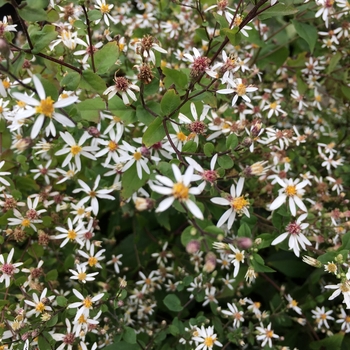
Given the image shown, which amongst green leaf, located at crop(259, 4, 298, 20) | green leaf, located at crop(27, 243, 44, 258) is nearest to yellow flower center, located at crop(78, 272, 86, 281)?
green leaf, located at crop(27, 243, 44, 258)

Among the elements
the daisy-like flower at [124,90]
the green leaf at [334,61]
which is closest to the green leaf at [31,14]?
the daisy-like flower at [124,90]

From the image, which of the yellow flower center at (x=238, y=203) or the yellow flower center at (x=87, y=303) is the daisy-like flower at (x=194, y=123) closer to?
the yellow flower center at (x=238, y=203)

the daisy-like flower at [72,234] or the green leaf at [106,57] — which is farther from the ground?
the green leaf at [106,57]

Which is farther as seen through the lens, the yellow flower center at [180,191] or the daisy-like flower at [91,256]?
the daisy-like flower at [91,256]

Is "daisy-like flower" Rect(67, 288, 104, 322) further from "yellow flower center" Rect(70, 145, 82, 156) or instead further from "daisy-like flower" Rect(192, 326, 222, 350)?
"yellow flower center" Rect(70, 145, 82, 156)

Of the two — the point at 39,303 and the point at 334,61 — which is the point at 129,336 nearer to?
the point at 39,303
